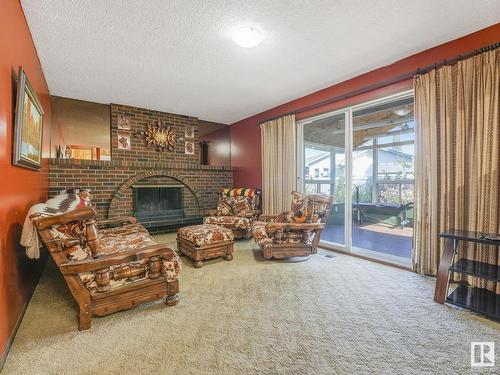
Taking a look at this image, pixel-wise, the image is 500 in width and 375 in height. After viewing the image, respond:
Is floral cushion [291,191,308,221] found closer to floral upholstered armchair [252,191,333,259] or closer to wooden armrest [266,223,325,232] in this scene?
floral upholstered armchair [252,191,333,259]

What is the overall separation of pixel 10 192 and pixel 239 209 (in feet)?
10.1

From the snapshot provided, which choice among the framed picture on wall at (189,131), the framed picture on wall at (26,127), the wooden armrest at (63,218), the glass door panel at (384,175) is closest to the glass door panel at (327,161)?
the glass door panel at (384,175)

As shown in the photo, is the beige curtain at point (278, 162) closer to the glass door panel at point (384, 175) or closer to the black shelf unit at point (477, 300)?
the glass door panel at point (384, 175)

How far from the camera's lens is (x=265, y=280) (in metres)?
2.33

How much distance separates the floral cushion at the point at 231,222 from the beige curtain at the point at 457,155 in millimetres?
2281

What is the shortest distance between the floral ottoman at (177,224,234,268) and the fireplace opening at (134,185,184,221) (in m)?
1.78

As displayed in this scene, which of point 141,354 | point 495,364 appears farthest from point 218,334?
point 495,364

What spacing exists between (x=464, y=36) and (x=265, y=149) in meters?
2.92

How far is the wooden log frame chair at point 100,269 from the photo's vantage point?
1.49 m

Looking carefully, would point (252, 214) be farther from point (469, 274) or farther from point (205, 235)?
point (469, 274)

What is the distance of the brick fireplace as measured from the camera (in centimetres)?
385

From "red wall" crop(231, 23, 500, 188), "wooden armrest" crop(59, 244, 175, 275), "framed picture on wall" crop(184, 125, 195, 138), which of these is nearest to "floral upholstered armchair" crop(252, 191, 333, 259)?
"wooden armrest" crop(59, 244, 175, 275)

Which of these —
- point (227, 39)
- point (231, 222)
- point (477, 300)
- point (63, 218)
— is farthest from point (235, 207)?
point (477, 300)

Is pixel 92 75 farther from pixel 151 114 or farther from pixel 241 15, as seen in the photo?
pixel 241 15
